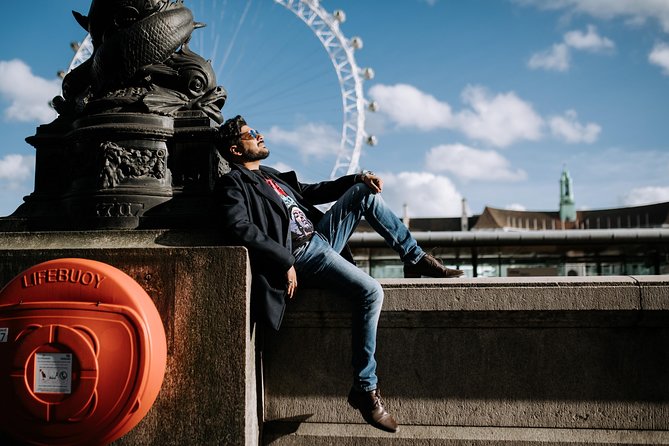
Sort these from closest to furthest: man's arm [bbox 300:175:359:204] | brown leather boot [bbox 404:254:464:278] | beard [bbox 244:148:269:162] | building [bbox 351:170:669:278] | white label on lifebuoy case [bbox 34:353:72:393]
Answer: white label on lifebuoy case [bbox 34:353:72:393]
beard [bbox 244:148:269:162]
brown leather boot [bbox 404:254:464:278]
man's arm [bbox 300:175:359:204]
building [bbox 351:170:669:278]

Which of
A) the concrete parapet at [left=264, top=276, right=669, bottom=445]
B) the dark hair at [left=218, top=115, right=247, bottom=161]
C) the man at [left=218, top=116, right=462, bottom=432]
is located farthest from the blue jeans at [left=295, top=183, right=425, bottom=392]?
the dark hair at [left=218, top=115, right=247, bottom=161]

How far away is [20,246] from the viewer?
10.7 feet

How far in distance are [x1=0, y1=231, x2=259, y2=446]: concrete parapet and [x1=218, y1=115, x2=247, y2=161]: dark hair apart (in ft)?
2.40

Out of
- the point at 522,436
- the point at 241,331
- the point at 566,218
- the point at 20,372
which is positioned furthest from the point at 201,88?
the point at 566,218

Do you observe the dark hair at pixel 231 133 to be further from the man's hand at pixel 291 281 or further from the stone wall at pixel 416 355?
the man's hand at pixel 291 281

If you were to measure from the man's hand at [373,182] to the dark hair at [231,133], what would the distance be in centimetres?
73

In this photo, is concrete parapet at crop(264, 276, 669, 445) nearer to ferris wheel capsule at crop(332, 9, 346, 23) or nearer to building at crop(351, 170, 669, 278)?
building at crop(351, 170, 669, 278)

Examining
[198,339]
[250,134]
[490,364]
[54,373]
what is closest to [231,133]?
[250,134]

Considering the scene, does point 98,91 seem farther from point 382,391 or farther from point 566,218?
point 566,218

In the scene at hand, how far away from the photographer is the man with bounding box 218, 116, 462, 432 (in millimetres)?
3100

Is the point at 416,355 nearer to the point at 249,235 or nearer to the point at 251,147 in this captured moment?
the point at 249,235

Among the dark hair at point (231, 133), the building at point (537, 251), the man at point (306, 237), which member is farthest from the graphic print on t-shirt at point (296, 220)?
the building at point (537, 251)

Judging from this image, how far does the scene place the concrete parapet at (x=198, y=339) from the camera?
9.71 ft

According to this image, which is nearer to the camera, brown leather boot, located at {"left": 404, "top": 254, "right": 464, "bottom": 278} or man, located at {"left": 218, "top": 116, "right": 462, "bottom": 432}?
man, located at {"left": 218, "top": 116, "right": 462, "bottom": 432}
